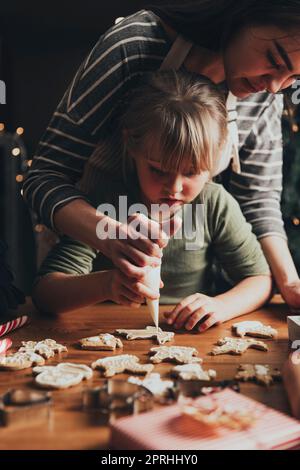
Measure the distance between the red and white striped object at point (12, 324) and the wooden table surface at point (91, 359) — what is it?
12mm

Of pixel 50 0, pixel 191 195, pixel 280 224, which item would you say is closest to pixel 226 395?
pixel 191 195

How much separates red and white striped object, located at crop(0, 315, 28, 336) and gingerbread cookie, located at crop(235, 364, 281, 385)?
47 centimetres

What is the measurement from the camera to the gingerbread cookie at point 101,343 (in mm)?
1127

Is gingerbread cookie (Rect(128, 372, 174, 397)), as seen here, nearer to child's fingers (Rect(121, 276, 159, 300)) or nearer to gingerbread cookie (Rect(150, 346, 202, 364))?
gingerbread cookie (Rect(150, 346, 202, 364))

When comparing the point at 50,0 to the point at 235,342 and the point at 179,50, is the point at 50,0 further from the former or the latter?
the point at 235,342

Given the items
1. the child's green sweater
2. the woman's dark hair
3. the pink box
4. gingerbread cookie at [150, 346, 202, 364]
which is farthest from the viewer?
the child's green sweater

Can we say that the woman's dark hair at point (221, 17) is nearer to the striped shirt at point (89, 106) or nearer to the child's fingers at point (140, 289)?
the striped shirt at point (89, 106)

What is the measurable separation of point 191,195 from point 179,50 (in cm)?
33

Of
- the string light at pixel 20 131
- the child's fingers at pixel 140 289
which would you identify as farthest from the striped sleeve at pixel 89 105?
the string light at pixel 20 131

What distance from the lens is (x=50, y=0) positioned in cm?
343

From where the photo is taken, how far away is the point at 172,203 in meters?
1.43

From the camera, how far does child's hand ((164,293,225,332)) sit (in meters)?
1.27

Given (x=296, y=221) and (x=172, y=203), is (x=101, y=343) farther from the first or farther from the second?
(x=296, y=221)

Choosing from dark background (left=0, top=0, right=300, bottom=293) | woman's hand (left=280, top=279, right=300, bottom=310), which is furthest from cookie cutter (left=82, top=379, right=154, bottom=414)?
dark background (left=0, top=0, right=300, bottom=293)
